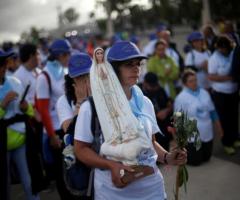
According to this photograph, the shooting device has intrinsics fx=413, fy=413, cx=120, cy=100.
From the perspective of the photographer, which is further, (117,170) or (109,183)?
(109,183)

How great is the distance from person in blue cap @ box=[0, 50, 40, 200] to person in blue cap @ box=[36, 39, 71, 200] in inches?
14.9

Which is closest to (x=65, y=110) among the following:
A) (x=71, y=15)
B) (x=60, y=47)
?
(x=60, y=47)

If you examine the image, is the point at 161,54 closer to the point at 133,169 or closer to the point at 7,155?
the point at 7,155

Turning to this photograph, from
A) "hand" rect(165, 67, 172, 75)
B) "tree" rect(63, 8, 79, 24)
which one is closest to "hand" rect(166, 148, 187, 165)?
"hand" rect(165, 67, 172, 75)

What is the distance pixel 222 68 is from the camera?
6.16 meters

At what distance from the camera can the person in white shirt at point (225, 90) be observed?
6.17m

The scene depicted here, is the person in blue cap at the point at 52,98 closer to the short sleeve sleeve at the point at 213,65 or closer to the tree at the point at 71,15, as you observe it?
the short sleeve sleeve at the point at 213,65

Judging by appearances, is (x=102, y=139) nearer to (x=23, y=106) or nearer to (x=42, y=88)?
(x=23, y=106)

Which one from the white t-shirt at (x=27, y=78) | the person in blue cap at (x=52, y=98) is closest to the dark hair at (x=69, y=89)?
the person in blue cap at (x=52, y=98)

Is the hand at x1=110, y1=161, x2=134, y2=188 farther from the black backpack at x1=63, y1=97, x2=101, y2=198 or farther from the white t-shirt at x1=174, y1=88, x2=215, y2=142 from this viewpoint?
the white t-shirt at x1=174, y1=88, x2=215, y2=142

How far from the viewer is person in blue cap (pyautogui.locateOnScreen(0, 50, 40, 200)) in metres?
3.95

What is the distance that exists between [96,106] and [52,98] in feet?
8.08

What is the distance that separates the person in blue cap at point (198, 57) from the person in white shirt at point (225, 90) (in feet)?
3.79

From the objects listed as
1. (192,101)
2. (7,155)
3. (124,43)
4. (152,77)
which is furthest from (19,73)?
(124,43)
